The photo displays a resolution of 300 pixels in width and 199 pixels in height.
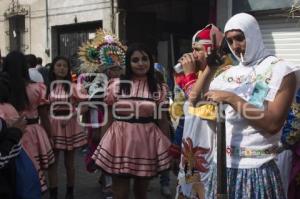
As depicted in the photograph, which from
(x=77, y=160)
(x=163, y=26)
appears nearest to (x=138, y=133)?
(x=77, y=160)

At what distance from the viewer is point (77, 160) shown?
8094 millimetres

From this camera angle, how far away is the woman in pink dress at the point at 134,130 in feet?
13.6

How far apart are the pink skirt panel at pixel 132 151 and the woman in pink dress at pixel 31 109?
0.88m

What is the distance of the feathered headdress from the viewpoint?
5.79m

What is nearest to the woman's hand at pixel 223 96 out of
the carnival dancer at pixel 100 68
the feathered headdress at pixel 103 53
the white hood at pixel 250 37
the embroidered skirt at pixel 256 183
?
the white hood at pixel 250 37

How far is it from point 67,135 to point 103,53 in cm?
111

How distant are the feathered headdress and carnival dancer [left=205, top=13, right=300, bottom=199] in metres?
3.21

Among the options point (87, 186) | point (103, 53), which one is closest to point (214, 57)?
point (103, 53)

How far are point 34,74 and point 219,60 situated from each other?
3455mm

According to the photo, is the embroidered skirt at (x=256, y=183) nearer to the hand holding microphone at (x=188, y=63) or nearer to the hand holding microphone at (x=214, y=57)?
the hand holding microphone at (x=214, y=57)

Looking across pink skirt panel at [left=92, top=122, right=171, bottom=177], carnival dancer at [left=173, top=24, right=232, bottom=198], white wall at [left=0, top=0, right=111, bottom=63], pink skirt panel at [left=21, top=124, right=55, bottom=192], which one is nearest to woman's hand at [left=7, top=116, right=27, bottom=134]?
pink skirt panel at [left=92, top=122, right=171, bottom=177]

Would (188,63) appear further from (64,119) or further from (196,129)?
(64,119)

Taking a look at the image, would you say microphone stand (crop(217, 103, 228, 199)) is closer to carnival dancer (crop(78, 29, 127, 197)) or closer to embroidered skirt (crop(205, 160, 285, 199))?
embroidered skirt (crop(205, 160, 285, 199))

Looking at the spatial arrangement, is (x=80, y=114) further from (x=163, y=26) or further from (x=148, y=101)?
(x=163, y=26)
